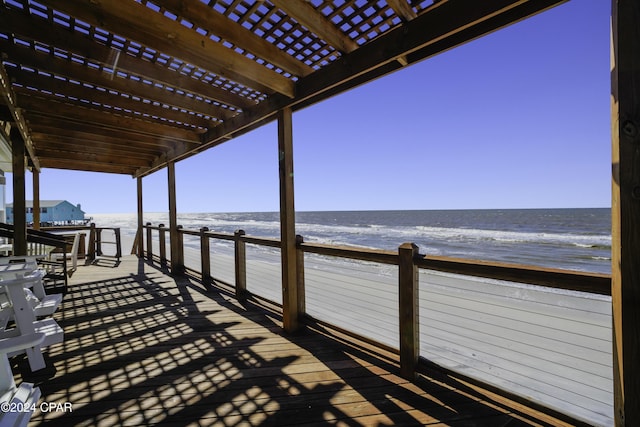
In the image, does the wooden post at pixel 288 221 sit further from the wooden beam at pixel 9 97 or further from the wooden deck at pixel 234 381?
the wooden beam at pixel 9 97

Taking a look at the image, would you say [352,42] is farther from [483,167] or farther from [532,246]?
[483,167]

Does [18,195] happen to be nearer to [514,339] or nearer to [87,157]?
[87,157]

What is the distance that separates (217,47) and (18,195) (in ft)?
11.5

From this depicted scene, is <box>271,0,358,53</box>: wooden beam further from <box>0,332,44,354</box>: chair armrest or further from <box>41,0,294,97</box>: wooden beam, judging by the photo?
<box>0,332,44,354</box>: chair armrest

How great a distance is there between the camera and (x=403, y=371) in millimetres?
2139

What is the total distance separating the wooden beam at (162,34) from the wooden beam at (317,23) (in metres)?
0.68

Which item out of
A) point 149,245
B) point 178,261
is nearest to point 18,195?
point 178,261

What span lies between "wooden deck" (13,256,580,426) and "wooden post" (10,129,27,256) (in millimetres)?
1154

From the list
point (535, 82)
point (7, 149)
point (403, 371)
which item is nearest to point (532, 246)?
point (535, 82)

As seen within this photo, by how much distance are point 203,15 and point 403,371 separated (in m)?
2.68

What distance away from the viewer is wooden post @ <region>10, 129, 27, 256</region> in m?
3.67

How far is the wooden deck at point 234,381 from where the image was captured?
1689 millimetres

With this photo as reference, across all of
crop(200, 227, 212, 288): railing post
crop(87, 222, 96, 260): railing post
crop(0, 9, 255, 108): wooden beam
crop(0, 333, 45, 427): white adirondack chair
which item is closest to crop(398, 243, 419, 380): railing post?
crop(0, 333, 45, 427): white adirondack chair

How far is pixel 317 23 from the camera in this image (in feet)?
6.11
